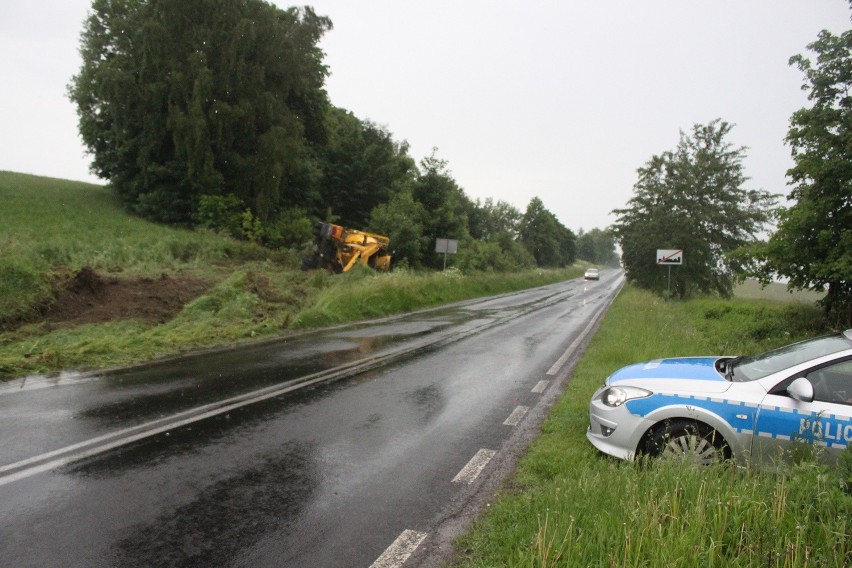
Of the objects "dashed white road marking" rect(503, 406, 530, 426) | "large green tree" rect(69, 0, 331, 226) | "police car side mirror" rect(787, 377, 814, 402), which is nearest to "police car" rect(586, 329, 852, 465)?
"police car side mirror" rect(787, 377, 814, 402)

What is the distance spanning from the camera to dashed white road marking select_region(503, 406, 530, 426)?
6.53 m

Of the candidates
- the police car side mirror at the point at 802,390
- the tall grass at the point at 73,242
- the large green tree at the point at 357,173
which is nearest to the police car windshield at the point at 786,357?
the police car side mirror at the point at 802,390

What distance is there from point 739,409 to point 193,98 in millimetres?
31531

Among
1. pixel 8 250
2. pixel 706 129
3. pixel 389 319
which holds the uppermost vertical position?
pixel 706 129

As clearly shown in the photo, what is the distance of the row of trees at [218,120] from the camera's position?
29.7 metres

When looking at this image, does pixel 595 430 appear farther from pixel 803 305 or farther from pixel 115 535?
pixel 803 305

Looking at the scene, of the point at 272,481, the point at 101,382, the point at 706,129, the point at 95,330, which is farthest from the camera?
the point at 706,129

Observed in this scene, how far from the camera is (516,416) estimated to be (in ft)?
22.4

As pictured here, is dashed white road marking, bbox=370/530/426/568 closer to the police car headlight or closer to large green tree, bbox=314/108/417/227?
the police car headlight

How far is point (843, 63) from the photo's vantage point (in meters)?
12.3

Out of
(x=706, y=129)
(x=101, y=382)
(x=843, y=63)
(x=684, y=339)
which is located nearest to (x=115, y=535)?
(x=101, y=382)

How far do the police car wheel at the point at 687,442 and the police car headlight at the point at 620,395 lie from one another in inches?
13.2

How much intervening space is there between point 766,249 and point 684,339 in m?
3.98

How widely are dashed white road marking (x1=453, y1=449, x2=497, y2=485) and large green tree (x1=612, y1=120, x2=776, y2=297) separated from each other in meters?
24.1
